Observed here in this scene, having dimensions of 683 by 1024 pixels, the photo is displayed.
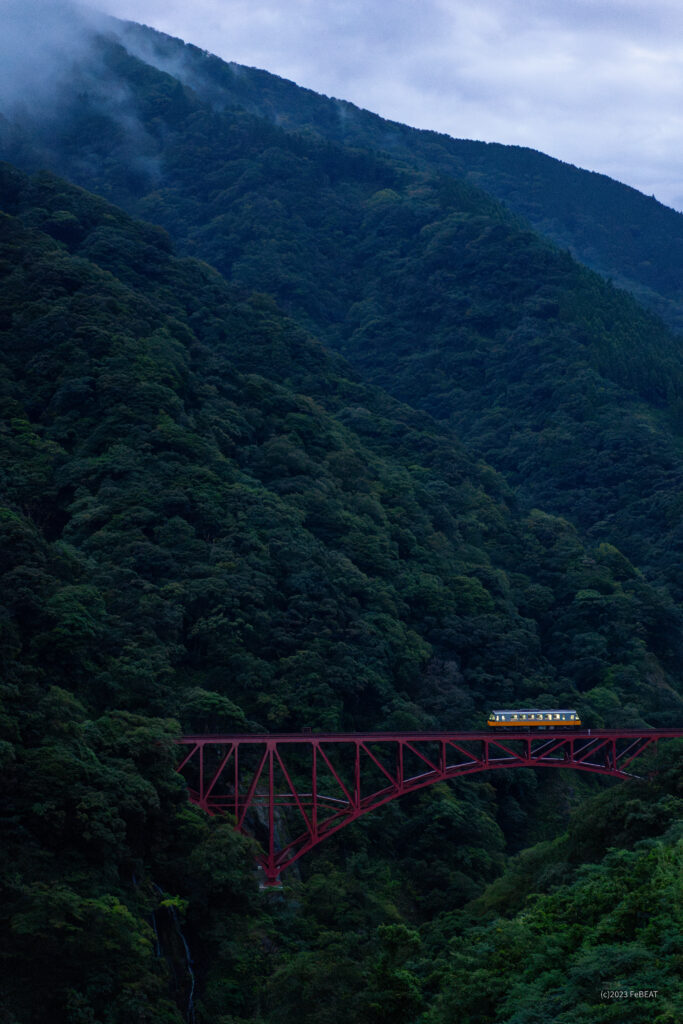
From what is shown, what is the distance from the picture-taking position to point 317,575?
58.1 m

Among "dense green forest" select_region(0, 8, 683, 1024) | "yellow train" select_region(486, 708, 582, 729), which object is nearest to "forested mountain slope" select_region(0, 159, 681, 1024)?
"dense green forest" select_region(0, 8, 683, 1024)

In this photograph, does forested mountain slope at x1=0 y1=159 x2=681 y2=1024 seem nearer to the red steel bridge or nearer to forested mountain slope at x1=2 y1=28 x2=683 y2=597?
the red steel bridge

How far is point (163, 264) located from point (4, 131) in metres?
49.7

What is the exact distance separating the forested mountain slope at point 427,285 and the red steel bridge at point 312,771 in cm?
3654

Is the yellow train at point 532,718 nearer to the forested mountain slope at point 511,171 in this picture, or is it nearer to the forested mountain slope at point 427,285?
the forested mountain slope at point 427,285

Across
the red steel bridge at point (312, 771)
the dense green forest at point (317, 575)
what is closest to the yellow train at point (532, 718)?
the red steel bridge at point (312, 771)

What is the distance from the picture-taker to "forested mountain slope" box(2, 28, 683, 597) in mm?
91375

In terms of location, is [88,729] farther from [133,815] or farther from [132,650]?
[132,650]

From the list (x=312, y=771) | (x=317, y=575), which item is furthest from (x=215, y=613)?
(x=312, y=771)

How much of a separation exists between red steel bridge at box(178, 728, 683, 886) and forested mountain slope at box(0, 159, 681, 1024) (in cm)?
173

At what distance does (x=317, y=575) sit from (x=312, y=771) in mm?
17141

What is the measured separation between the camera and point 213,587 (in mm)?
52406

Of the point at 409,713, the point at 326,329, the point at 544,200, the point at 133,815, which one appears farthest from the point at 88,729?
the point at 544,200

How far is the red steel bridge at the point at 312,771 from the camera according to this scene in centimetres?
4003
